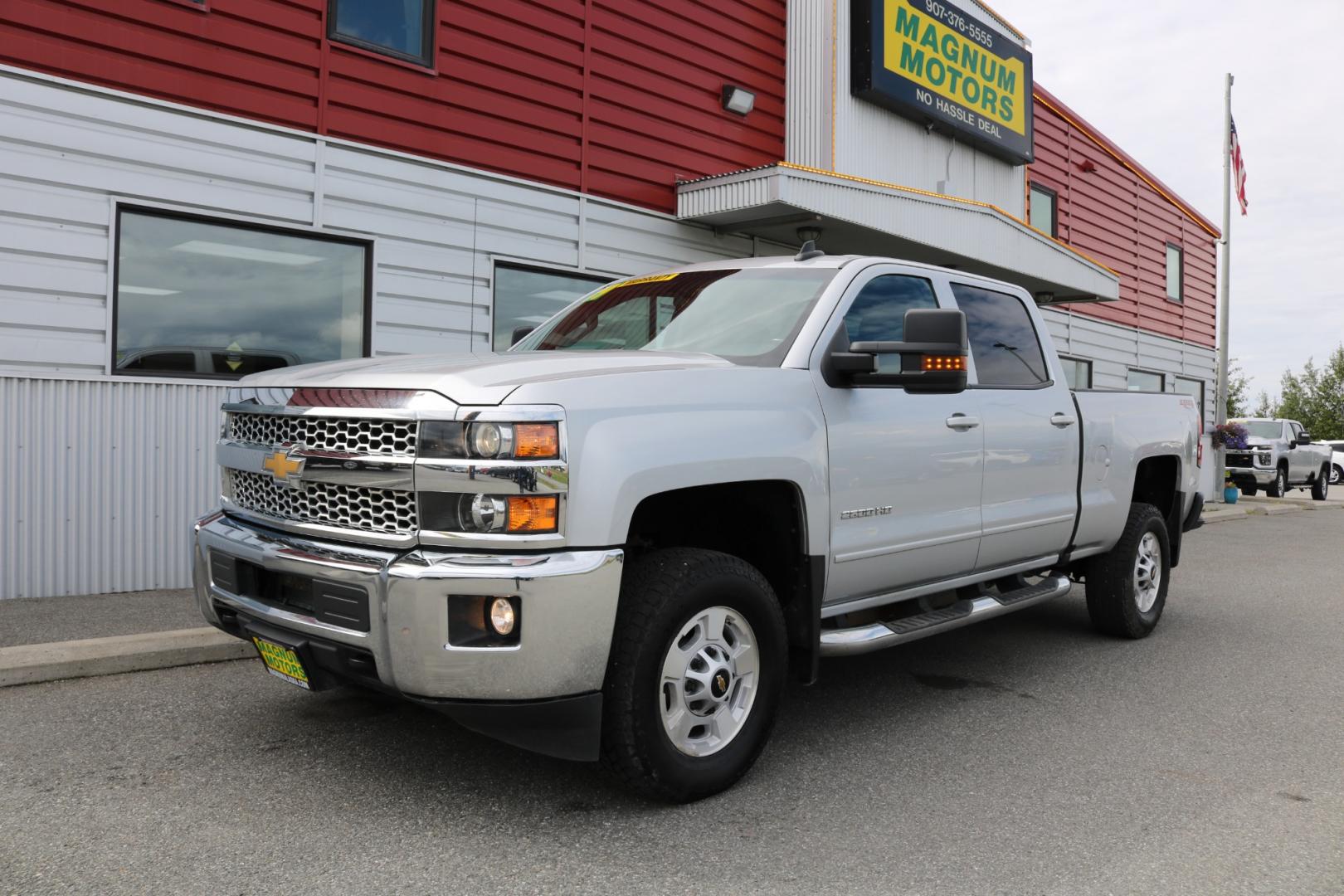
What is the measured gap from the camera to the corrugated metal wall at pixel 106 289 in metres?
6.54

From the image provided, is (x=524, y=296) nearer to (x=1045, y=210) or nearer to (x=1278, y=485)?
(x=1045, y=210)

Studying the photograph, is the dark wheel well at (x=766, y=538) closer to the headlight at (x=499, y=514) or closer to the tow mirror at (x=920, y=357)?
the tow mirror at (x=920, y=357)

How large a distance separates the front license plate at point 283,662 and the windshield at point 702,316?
1.75 meters

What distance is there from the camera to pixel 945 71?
44.1 feet

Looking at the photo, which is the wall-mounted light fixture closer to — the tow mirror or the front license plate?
the tow mirror

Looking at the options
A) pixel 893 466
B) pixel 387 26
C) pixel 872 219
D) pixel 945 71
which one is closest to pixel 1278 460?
pixel 945 71

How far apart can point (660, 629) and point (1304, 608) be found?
21.3 feet

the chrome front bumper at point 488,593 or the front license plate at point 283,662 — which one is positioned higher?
the chrome front bumper at point 488,593

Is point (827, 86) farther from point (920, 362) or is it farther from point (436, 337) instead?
point (920, 362)

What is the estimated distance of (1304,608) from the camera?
7.64 meters

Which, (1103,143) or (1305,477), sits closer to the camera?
(1103,143)

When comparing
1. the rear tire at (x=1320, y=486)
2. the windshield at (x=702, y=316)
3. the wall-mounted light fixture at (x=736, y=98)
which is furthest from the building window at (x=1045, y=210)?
the windshield at (x=702, y=316)

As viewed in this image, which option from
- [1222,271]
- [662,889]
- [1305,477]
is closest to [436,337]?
[662,889]

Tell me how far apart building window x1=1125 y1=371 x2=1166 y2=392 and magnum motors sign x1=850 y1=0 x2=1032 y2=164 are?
22.5 ft
